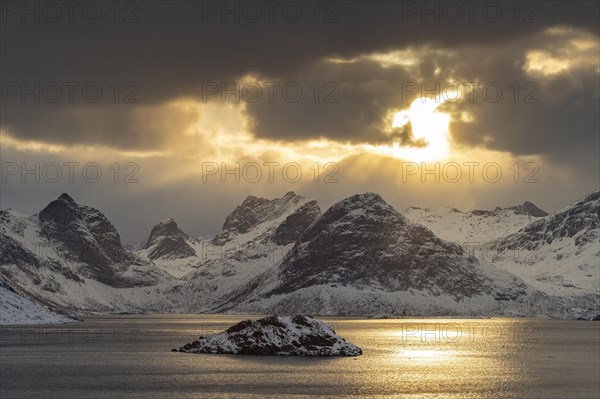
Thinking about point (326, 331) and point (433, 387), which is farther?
point (326, 331)

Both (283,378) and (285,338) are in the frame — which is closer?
(283,378)

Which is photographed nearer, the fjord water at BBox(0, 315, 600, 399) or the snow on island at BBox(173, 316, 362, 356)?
the fjord water at BBox(0, 315, 600, 399)

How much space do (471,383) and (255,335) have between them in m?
55.2

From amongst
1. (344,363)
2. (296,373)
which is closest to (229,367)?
(296,373)

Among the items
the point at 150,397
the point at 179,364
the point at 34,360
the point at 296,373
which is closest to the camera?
the point at 150,397

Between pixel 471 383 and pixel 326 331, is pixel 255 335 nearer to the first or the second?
pixel 326 331

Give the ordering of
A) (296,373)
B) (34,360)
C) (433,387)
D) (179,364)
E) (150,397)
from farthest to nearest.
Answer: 1. (34,360)
2. (179,364)
3. (296,373)
4. (433,387)
5. (150,397)

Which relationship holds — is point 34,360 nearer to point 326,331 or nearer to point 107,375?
point 107,375

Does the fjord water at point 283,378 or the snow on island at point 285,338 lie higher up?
the snow on island at point 285,338

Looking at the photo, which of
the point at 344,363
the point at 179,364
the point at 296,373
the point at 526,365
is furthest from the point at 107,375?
the point at 526,365

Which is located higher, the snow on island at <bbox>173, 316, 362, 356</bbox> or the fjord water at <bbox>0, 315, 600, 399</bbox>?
the snow on island at <bbox>173, 316, 362, 356</bbox>

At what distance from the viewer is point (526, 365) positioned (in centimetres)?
19888

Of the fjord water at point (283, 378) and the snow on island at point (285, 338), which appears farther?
the snow on island at point (285, 338)

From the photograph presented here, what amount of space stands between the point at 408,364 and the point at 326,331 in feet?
59.9
